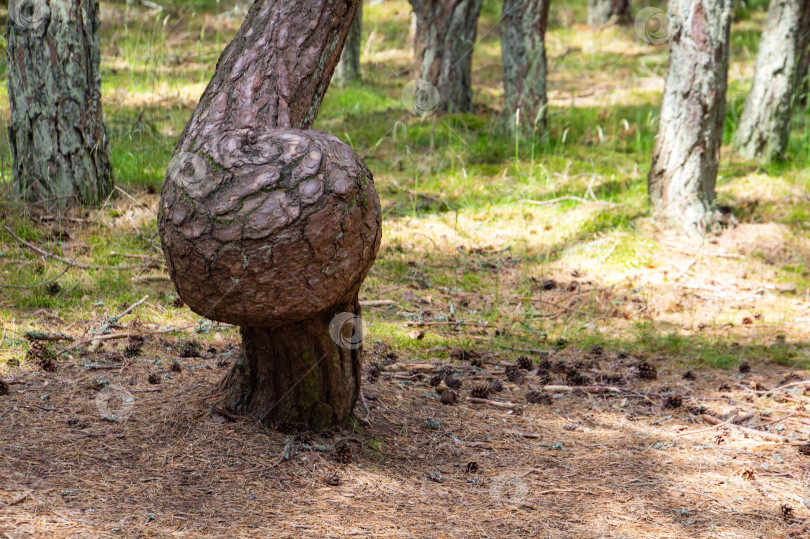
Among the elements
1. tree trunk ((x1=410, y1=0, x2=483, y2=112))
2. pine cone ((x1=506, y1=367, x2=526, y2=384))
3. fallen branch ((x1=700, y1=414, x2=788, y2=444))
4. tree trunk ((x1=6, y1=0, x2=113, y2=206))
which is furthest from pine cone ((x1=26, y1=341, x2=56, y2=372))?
tree trunk ((x1=410, y1=0, x2=483, y2=112))

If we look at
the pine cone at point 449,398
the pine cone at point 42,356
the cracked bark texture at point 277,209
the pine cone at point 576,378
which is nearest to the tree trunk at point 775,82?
the pine cone at point 576,378

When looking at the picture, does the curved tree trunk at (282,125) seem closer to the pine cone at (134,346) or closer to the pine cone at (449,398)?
the pine cone at (449,398)

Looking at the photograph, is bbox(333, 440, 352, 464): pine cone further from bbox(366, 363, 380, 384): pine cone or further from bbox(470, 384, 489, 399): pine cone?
bbox(470, 384, 489, 399): pine cone

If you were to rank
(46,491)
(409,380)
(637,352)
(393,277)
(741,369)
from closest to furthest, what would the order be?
(46,491)
(409,380)
(741,369)
(637,352)
(393,277)

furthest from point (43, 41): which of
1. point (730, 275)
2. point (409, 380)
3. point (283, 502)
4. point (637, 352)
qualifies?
point (730, 275)

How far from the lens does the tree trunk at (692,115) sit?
5.99 metres

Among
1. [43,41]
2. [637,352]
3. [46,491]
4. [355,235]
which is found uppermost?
[43,41]

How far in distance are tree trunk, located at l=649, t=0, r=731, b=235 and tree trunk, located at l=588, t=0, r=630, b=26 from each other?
22.7ft

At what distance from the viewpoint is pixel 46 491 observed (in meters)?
2.56

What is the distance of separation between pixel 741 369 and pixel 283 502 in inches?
122

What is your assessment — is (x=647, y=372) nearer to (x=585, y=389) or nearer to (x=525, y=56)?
(x=585, y=389)

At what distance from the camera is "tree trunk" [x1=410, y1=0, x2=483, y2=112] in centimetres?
803

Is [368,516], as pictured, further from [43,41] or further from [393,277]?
[43,41]

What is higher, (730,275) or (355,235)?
(355,235)
